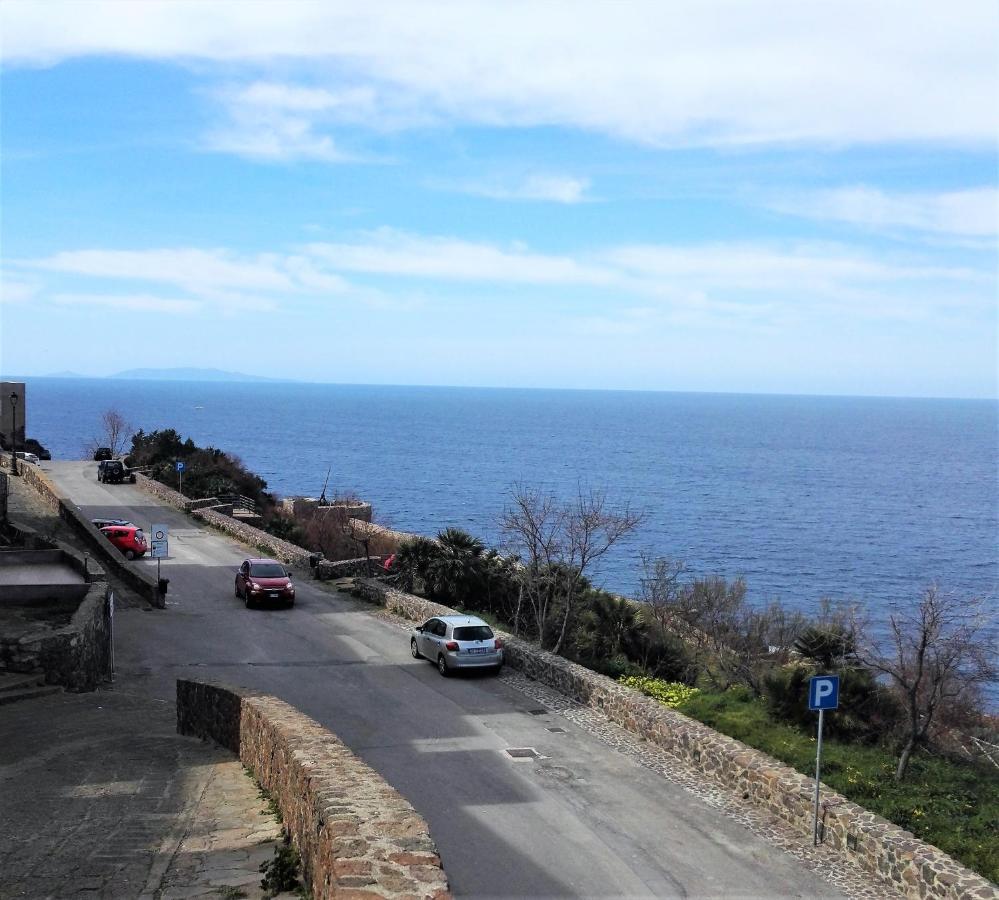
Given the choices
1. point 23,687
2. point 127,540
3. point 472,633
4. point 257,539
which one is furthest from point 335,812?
point 257,539

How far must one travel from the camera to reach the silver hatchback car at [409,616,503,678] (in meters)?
22.0

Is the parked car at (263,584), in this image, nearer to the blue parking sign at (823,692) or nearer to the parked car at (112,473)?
the blue parking sign at (823,692)

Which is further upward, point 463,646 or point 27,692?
point 463,646

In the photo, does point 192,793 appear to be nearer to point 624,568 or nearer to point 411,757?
point 411,757

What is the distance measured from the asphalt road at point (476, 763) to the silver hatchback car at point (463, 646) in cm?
37

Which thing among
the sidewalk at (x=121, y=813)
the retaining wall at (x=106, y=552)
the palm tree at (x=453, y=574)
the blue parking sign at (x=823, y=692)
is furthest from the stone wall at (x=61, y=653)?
the blue parking sign at (x=823, y=692)

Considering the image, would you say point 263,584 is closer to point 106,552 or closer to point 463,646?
point 106,552

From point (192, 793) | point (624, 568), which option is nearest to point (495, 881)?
point (192, 793)

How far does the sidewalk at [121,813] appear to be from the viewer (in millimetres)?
9633

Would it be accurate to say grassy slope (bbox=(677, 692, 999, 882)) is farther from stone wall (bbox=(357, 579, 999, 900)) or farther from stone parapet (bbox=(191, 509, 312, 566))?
stone parapet (bbox=(191, 509, 312, 566))

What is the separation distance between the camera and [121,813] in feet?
39.0

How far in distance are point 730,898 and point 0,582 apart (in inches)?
739

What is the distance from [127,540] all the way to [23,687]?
1893 centimetres

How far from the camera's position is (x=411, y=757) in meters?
16.1
